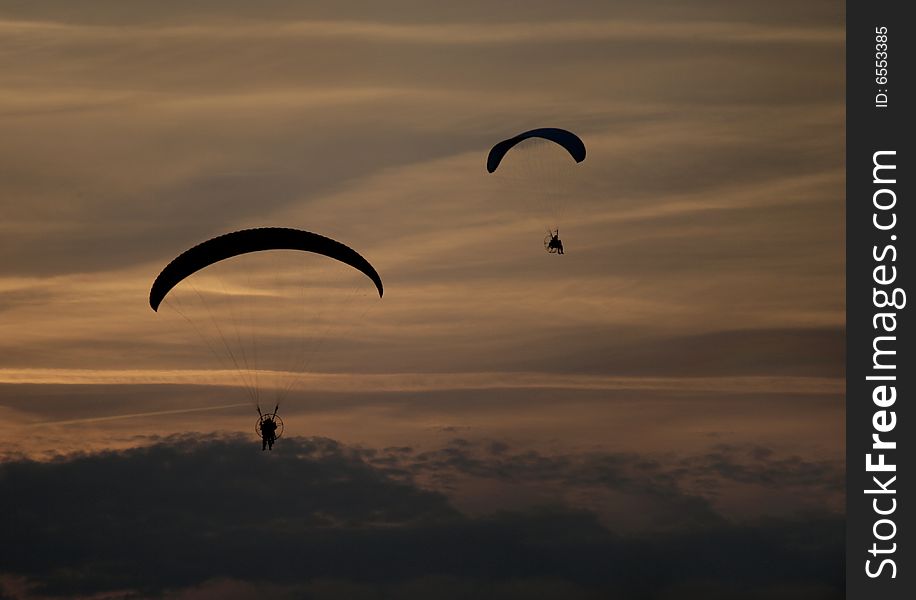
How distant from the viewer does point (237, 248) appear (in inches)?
3371

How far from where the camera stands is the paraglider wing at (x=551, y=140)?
4208 inches

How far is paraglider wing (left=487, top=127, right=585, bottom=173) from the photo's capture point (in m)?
107

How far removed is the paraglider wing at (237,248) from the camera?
85.6 m

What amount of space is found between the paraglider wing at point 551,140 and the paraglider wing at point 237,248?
73.3 ft

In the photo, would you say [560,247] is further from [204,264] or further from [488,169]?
[204,264]

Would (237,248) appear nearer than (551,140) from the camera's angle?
Yes

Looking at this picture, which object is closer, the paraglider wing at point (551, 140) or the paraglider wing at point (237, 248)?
the paraglider wing at point (237, 248)

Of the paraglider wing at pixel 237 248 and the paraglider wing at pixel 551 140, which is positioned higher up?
the paraglider wing at pixel 551 140

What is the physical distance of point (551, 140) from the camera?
107 meters

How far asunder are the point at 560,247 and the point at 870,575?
30425mm

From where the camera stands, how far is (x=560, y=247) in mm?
111062

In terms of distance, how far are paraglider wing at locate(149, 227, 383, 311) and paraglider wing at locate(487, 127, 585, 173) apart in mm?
22351

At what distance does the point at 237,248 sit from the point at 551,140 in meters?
28.3

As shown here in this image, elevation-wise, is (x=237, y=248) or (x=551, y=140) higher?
(x=551, y=140)
